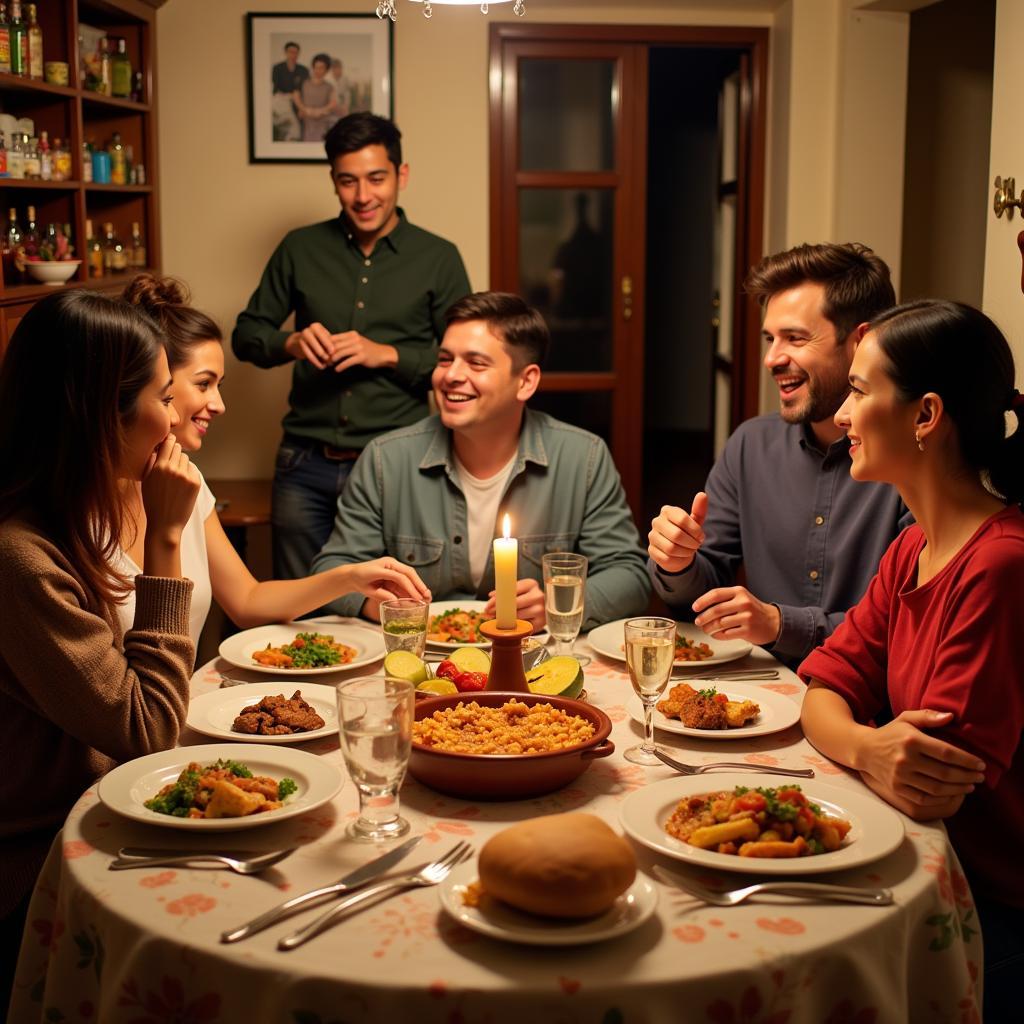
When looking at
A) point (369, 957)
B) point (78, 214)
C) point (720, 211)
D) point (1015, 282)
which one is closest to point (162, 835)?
point (369, 957)

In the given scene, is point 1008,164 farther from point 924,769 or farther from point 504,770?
point 504,770

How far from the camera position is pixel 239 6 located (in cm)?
452

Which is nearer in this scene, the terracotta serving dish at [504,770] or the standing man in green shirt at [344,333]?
the terracotta serving dish at [504,770]

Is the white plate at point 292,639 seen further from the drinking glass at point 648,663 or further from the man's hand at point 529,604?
the drinking glass at point 648,663

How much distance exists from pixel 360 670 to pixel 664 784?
72cm

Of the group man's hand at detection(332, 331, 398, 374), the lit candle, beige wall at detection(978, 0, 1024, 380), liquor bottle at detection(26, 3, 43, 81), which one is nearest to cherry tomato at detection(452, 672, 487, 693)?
the lit candle

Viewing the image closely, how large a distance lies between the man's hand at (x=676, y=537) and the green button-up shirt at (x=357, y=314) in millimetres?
1778

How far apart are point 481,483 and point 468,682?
1084 millimetres

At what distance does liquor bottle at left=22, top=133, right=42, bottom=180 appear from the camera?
3518mm

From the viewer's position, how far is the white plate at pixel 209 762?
1353 millimetres

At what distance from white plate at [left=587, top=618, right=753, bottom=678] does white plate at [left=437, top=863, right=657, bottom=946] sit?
0.78 m

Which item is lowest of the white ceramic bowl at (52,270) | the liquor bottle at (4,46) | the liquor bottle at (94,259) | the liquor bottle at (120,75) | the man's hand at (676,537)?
the man's hand at (676,537)

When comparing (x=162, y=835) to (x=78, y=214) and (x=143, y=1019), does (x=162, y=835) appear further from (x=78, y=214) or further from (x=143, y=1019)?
(x=78, y=214)

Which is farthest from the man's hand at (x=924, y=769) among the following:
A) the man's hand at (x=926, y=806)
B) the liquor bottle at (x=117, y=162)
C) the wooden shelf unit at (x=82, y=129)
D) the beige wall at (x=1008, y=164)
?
the liquor bottle at (x=117, y=162)
